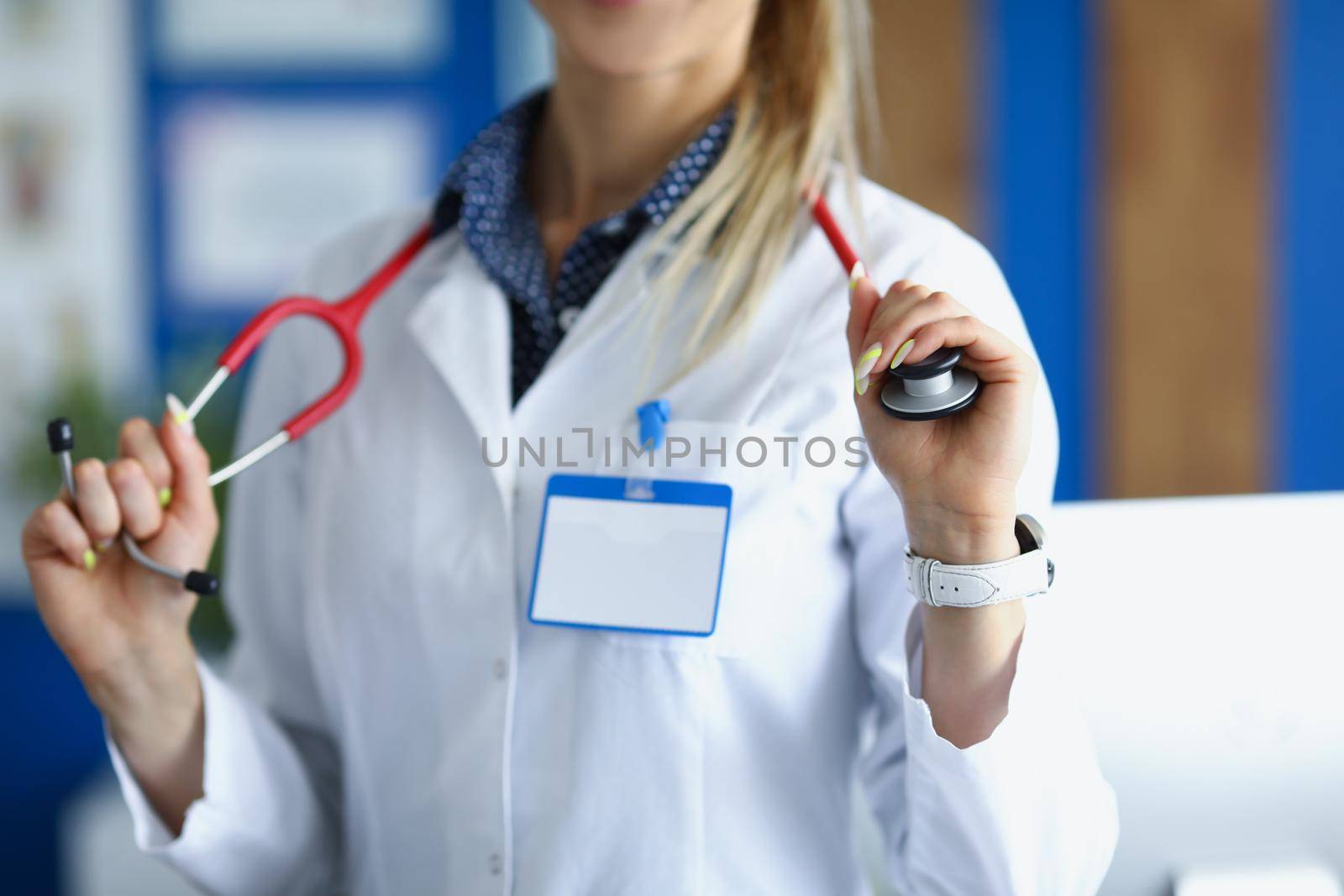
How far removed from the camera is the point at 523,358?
1.04 meters

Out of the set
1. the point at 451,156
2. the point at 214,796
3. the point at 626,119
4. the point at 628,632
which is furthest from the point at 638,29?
Answer: the point at 451,156

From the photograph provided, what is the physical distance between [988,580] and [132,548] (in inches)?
25.1

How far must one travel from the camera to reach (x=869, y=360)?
28.5 inches

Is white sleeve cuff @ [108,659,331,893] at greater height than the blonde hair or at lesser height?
lesser

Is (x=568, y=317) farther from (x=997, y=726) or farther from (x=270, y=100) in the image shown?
(x=270, y=100)

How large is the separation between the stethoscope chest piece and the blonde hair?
23cm

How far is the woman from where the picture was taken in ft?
2.71

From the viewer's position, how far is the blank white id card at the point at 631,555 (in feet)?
2.89

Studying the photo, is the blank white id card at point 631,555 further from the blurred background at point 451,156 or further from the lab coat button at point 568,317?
the blurred background at point 451,156

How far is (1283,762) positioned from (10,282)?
8.76ft

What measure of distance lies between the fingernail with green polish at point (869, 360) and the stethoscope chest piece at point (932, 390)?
0.01m

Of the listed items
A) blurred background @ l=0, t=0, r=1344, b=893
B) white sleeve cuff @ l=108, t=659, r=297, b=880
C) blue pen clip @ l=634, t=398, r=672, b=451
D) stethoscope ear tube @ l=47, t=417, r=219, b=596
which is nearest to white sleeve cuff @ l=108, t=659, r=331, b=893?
white sleeve cuff @ l=108, t=659, r=297, b=880

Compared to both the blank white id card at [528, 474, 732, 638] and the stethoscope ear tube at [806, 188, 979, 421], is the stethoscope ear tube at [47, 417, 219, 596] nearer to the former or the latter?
the blank white id card at [528, 474, 732, 638]

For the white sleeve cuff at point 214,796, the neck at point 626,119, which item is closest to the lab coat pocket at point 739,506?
the neck at point 626,119
